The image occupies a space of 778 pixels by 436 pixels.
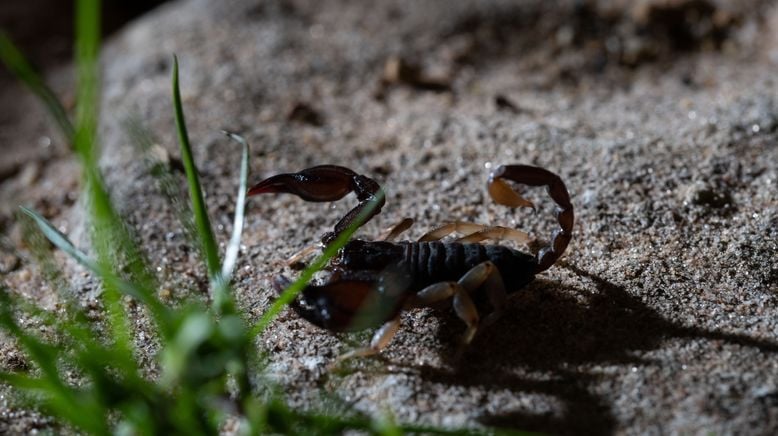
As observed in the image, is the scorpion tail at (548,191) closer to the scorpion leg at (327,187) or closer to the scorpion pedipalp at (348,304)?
the scorpion leg at (327,187)

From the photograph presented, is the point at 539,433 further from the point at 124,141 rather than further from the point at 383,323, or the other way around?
the point at 124,141

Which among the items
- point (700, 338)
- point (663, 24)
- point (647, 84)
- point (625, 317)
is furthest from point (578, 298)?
point (663, 24)

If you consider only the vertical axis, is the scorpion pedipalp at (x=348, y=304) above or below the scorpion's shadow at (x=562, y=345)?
above

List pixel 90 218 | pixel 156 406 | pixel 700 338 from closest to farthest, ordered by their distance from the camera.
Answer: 1. pixel 156 406
2. pixel 700 338
3. pixel 90 218

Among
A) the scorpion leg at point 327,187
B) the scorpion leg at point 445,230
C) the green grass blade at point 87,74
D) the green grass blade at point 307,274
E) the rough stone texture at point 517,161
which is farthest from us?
the scorpion leg at point 445,230

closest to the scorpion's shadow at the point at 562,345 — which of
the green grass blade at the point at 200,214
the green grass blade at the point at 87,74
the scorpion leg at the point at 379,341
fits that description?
the scorpion leg at the point at 379,341

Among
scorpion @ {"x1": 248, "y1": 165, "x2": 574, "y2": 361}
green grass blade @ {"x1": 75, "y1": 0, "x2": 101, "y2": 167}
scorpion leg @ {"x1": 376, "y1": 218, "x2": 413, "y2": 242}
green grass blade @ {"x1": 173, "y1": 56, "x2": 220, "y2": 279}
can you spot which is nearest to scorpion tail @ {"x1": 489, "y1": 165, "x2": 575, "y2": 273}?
scorpion @ {"x1": 248, "y1": 165, "x2": 574, "y2": 361}

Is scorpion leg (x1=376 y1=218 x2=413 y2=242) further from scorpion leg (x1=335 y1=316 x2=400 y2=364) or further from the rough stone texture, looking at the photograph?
scorpion leg (x1=335 y1=316 x2=400 y2=364)

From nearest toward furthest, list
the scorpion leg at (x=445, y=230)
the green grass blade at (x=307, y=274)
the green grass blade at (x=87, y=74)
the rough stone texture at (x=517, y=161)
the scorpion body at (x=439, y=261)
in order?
1. the green grass blade at (x=87, y=74)
2. the green grass blade at (x=307, y=274)
3. the rough stone texture at (x=517, y=161)
4. the scorpion body at (x=439, y=261)
5. the scorpion leg at (x=445, y=230)
